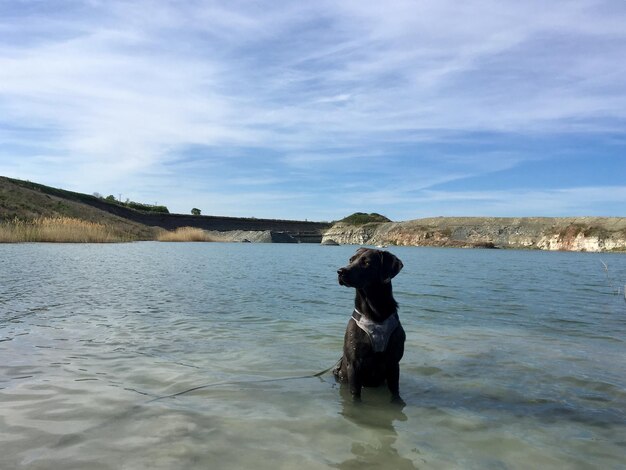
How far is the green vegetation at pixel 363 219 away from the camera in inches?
4434

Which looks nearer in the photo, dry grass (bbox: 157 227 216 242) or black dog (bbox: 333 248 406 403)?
black dog (bbox: 333 248 406 403)

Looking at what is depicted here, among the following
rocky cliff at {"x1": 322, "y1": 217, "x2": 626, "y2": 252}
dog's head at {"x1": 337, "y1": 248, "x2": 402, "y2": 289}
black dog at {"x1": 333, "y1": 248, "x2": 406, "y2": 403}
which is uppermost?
rocky cliff at {"x1": 322, "y1": 217, "x2": 626, "y2": 252}

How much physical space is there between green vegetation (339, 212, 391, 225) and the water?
101m

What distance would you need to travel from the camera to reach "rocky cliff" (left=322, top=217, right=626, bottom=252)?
73.3m

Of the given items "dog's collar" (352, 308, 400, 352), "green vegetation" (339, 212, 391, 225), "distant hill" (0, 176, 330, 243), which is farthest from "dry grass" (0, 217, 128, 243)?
"green vegetation" (339, 212, 391, 225)

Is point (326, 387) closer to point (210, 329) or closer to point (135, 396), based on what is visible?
point (135, 396)

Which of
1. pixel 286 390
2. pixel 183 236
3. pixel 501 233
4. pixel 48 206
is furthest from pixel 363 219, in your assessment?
pixel 286 390

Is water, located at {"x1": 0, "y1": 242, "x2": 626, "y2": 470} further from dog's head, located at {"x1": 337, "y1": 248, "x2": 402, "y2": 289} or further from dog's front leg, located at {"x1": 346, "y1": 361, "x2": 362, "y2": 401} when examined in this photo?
dog's head, located at {"x1": 337, "y1": 248, "x2": 402, "y2": 289}

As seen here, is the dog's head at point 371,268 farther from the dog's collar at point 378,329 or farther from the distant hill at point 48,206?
the distant hill at point 48,206

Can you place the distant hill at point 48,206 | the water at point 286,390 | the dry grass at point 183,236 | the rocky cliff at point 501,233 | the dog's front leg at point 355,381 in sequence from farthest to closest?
the rocky cliff at point 501,233, the dry grass at point 183,236, the distant hill at point 48,206, the dog's front leg at point 355,381, the water at point 286,390

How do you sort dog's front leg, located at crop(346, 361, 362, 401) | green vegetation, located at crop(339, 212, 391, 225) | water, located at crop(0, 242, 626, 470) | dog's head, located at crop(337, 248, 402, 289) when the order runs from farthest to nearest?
green vegetation, located at crop(339, 212, 391, 225)
dog's front leg, located at crop(346, 361, 362, 401)
dog's head, located at crop(337, 248, 402, 289)
water, located at crop(0, 242, 626, 470)

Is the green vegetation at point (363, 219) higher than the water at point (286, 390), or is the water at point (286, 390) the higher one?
the green vegetation at point (363, 219)

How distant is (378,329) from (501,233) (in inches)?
3451

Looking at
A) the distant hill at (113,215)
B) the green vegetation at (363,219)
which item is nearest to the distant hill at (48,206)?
the distant hill at (113,215)
